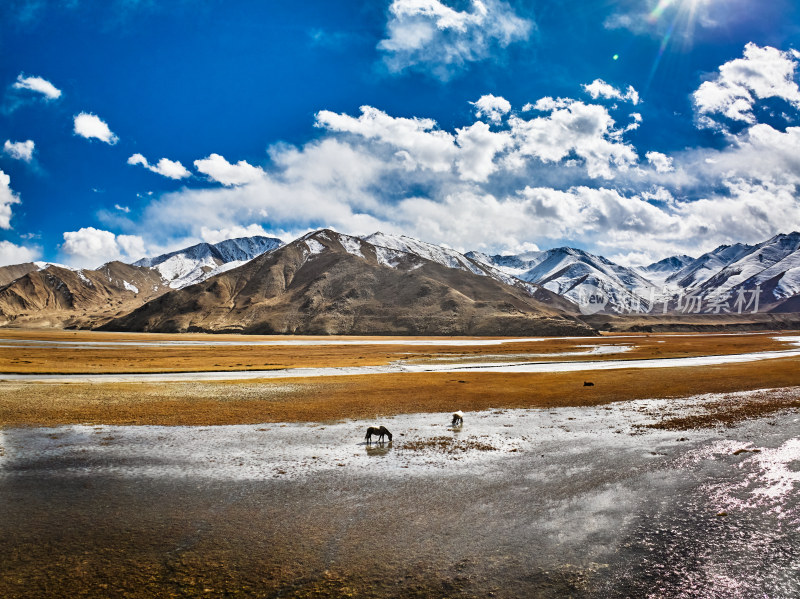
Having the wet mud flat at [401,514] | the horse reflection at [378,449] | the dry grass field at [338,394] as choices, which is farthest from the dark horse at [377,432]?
the dry grass field at [338,394]

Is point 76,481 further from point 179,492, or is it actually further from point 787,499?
point 787,499

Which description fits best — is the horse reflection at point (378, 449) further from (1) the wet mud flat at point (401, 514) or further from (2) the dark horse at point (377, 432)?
(2) the dark horse at point (377, 432)

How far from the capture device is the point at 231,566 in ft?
34.7

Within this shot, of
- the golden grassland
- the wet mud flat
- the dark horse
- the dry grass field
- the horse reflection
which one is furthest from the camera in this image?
the golden grassland

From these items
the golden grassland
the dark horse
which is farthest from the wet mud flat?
the golden grassland

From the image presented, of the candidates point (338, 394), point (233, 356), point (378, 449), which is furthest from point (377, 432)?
point (233, 356)

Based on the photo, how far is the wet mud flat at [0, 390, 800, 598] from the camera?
1009 centimetres

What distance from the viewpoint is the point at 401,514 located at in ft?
45.6

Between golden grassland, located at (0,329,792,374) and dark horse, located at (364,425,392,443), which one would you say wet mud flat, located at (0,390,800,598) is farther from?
golden grassland, located at (0,329,792,374)

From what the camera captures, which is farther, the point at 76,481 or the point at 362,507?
the point at 76,481

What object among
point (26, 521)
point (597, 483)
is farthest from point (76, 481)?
point (597, 483)

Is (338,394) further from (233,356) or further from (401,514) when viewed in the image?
(233,356)

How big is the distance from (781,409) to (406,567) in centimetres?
3254

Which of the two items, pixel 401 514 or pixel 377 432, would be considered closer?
pixel 401 514
